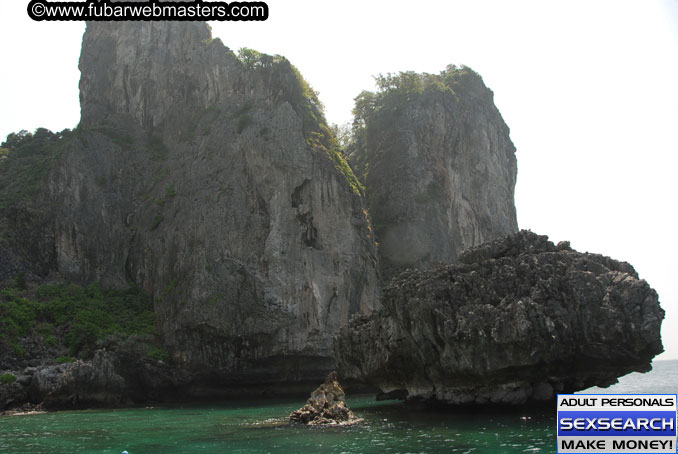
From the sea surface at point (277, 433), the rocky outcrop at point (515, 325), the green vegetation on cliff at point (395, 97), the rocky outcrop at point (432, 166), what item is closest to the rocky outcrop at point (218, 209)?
the rocky outcrop at point (432, 166)

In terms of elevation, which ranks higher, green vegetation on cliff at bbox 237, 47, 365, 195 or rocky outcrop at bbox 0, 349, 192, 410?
green vegetation on cliff at bbox 237, 47, 365, 195

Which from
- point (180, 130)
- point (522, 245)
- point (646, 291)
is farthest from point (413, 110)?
point (646, 291)

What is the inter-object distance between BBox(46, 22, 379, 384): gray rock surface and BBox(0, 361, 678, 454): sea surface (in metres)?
12.9

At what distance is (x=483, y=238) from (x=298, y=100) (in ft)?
80.9

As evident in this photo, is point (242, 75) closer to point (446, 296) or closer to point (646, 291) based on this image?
point (446, 296)

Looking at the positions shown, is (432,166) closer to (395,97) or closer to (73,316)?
(395,97)

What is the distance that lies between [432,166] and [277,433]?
143 feet

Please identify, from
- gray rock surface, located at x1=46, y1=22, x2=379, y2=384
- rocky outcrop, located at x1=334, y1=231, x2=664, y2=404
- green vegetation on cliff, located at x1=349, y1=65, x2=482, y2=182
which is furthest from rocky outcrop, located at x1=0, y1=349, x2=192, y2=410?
Answer: green vegetation on cliff, located at x1=349, y1=65, x2=482, y2=182

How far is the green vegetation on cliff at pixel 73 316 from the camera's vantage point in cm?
4681

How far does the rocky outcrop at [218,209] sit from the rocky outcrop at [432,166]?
7.16 m

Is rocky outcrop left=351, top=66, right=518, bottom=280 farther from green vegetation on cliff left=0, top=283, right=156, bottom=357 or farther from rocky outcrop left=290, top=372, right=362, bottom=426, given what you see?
rocky outcrop left=290, top=372, right=362, bottom=426

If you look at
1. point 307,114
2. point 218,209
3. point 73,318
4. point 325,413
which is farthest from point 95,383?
point 307,114

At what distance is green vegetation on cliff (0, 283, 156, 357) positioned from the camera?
46.8m

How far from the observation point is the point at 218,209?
52000 mm
